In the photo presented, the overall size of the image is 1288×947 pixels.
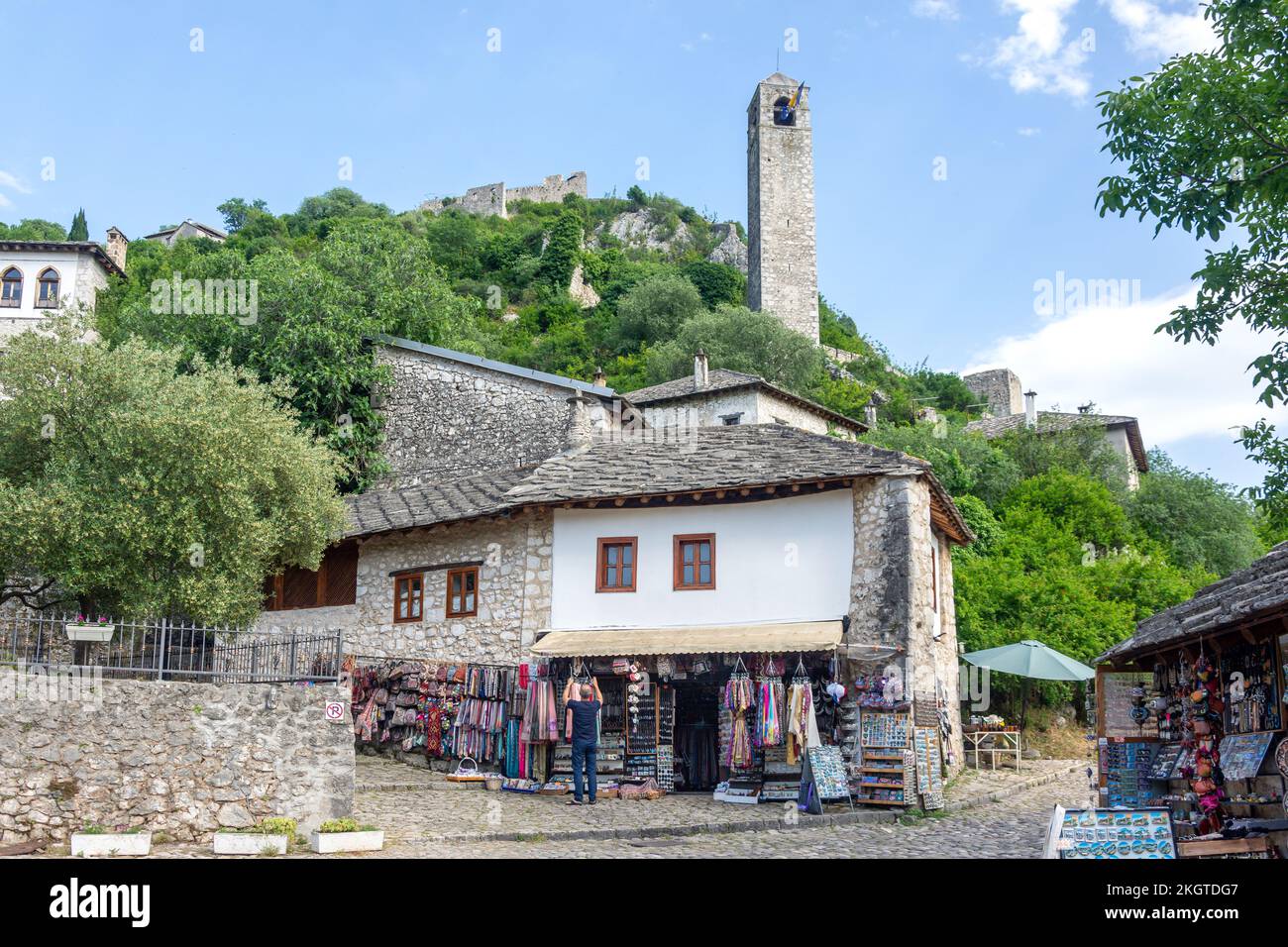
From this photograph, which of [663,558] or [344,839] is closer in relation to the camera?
[344,839]

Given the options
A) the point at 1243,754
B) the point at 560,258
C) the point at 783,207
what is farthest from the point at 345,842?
the point at 560,258

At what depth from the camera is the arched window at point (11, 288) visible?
4191cm

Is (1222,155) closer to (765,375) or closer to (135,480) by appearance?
(135,480)

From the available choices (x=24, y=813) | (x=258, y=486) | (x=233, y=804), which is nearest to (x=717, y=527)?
(x=258, y=486)

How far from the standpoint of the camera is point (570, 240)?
72188 millimetres

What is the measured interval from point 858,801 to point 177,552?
1048cm

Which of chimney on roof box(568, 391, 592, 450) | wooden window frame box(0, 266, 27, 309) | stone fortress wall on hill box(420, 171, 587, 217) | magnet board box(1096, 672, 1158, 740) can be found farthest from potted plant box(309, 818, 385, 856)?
stone fortress wall on hill box(420, 171, 587, 217)

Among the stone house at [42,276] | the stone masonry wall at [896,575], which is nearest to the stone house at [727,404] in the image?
the stone masonry wall at [896,575]

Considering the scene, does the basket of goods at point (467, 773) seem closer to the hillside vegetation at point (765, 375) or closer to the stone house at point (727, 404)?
the hillside vegetation at point (765, 375)

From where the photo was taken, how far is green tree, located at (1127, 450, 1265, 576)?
3431cm

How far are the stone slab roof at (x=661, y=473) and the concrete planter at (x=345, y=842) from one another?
7.27 meters

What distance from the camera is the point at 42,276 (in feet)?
140

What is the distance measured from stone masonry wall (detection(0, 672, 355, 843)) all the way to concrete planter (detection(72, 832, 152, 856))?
0.52m

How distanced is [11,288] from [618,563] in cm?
3497
